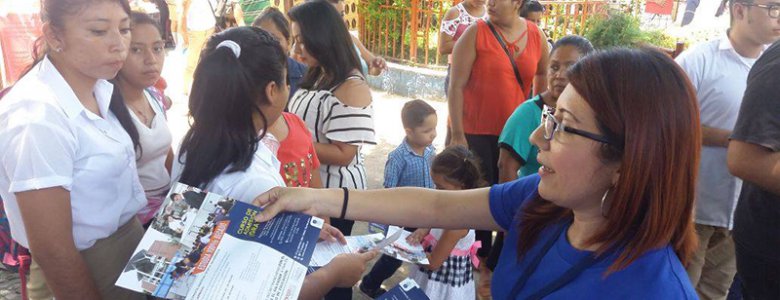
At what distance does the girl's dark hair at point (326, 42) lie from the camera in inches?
106

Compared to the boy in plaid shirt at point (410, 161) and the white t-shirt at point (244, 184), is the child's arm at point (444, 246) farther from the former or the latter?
the white t-shirt at point (244, 184)

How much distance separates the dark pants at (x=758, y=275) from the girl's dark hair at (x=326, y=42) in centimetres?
194

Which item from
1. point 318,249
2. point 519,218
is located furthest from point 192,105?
point 519,218

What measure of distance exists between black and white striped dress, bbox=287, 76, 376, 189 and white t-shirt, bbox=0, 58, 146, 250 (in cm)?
97

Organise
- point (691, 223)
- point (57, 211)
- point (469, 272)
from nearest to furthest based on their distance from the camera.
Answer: point (691, 223), point (57, 211), point (469, 272)

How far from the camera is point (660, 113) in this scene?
1.15 m

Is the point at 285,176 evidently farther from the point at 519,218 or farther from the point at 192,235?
the point at 519,218

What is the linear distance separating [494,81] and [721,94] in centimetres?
131

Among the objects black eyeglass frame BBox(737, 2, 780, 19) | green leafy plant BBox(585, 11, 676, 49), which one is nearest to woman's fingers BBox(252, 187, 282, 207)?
black eyeglass frame BBox(737, 2, 780, 19)

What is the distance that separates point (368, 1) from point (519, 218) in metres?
7.28

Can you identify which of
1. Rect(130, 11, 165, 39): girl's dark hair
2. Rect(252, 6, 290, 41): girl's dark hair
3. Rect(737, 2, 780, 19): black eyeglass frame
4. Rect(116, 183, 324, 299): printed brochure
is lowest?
Rect(116, 183, 324, 299): printed brochure

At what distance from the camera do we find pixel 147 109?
2.28 m

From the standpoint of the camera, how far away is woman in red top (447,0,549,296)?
11.4 feet

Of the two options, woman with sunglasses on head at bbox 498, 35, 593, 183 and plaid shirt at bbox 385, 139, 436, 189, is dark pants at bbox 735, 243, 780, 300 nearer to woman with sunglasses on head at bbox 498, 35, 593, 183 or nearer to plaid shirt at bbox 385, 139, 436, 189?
woman with sunglasses on head at bbox 498, 35, 593, 183
